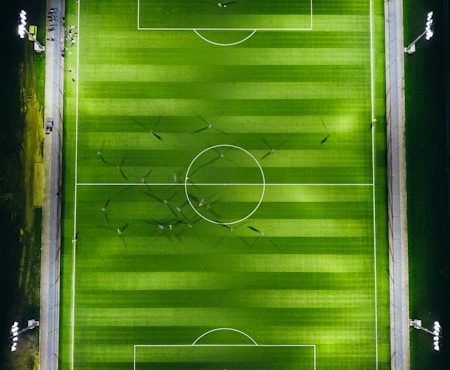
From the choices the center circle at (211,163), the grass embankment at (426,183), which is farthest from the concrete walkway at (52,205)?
the grass embankment at (426,183)

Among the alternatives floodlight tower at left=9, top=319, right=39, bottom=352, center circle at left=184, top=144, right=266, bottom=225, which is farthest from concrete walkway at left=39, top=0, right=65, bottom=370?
center circle at left=184, top=144, right=266, bottom=225

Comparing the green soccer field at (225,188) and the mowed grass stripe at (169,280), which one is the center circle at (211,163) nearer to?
the green soccer field at (225,188)

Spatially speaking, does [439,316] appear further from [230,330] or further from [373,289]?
[230,330]

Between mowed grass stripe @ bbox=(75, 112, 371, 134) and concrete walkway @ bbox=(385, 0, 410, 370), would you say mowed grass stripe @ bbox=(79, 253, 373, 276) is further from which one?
mowed grass stripe @ bbox=(75, 112, 371, 134)

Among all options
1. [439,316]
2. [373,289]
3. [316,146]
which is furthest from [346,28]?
[439,316]

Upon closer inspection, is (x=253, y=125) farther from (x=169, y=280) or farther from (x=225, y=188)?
(x=169, y=280)

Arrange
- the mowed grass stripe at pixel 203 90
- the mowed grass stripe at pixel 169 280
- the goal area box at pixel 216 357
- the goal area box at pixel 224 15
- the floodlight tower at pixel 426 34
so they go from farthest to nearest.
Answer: the goal area box at pixel 224 15 → the mowed grass stripe at pixel 203 90 → the floodlight tower at pixel 426 34 → the mowed grass stripe at pixel 169 280 → the goal area box at pixel 216 357

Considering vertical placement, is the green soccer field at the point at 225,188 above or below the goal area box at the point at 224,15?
below
